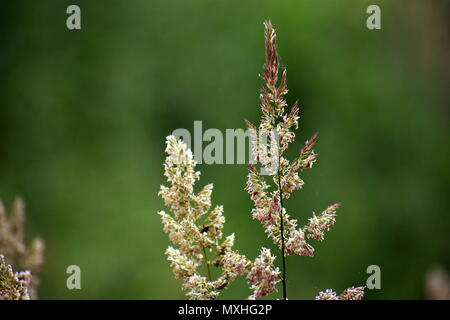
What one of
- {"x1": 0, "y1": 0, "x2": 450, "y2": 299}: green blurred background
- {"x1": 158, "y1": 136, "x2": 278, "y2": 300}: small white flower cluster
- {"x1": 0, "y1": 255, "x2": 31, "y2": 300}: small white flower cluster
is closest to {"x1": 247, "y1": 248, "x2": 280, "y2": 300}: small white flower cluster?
{"x1": 158, "y1": 136, "x2": 278, "y2": 300}: small white flower cluster

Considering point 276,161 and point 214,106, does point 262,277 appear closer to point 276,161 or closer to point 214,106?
point 276,161

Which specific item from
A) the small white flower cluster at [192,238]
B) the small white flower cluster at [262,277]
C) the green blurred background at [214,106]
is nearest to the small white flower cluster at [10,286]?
the small white flower cluster at [192,238]

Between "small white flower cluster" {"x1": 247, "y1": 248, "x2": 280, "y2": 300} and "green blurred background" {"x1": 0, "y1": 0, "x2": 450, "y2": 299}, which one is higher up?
"green blurred background" {"x1": 0, "y1": 0, "x2": 450, "y2": 299}

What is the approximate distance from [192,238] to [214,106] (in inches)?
126

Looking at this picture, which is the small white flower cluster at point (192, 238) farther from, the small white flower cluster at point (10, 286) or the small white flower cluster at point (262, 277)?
the small white flower cluster at point (10, 286)

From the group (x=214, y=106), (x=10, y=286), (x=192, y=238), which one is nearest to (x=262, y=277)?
(x=192, y=238)

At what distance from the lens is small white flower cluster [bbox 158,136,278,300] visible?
961mm

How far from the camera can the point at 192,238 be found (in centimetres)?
100

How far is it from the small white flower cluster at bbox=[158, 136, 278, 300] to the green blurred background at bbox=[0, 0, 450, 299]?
2882mm

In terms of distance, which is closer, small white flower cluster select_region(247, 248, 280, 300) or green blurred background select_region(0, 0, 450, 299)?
small white flower cluster select_region(247, 248, 280, 300)

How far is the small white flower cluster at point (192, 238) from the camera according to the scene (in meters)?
0.96

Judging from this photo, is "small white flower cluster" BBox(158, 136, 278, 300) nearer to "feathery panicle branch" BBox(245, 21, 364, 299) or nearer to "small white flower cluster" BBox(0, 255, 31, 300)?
"feathery panicle branch" BBox(245, 21, 364, 299)
